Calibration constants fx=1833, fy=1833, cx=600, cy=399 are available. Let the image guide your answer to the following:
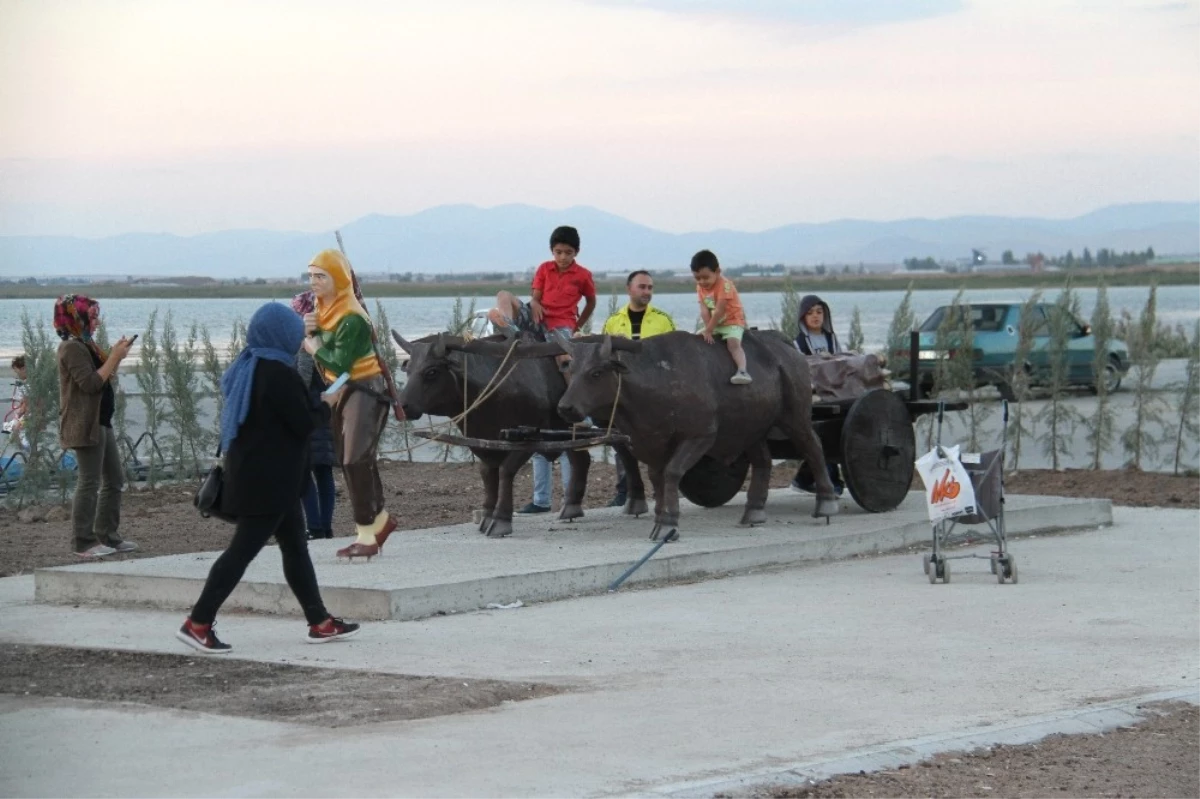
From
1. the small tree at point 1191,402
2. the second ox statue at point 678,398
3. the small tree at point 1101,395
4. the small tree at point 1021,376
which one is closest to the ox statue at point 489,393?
the second ox statue at point 678,398

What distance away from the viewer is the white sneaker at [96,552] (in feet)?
45.2

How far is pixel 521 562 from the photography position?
11852 millimetres

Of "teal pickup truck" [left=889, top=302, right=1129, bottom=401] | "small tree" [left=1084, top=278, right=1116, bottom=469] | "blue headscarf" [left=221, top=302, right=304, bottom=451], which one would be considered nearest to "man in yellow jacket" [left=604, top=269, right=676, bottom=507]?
"teal pickup truck" [left=889, top=302, right=1129, bottom=401]

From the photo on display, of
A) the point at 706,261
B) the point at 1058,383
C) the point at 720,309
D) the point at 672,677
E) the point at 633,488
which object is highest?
the point at 706,261

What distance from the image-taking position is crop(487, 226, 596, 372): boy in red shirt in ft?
46.7

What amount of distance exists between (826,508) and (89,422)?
5585 millimetres

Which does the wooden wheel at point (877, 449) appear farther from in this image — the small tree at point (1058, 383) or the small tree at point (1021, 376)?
the small tree at point (1058, 383)

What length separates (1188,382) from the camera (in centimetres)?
1884

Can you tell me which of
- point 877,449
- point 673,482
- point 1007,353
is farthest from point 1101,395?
point 1007,353

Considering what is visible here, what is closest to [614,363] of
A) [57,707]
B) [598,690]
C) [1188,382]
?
[598,690]

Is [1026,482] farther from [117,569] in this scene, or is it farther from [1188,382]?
[117,569]

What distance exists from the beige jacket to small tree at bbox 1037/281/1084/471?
32.0ft

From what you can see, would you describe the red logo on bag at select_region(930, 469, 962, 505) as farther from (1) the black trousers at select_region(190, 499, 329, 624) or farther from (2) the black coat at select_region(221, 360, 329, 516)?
(2) the black coat at select_region(221, 360, 329, 516)

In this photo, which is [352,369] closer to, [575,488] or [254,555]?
[254,555]
